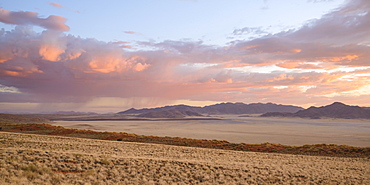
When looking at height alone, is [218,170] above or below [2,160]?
below

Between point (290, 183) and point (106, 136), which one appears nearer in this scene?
point (290, 183)

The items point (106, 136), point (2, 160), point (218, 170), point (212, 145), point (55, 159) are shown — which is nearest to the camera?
point (2, 160)

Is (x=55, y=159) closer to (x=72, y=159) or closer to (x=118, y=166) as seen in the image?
(x=72, y=159)

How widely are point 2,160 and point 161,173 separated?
7.22 metres

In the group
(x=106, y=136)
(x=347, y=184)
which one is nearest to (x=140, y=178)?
(x=347, y=184)

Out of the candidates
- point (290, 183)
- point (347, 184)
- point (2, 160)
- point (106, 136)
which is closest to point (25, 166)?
point (2, 160)

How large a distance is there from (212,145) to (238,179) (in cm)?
2174

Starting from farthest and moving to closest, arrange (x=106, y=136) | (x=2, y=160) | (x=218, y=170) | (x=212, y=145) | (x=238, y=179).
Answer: (x=106, y=136) → (x=212, y=145) → (x=218, y=170) → (x=238, y=179) → (x=2, y=160)

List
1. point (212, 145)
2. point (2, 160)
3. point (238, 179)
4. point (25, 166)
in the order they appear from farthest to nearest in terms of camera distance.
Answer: point (212, 145) → point (238, 179) → point (2, 160) → point (25, 166)

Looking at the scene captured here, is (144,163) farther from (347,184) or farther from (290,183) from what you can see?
(347,184)

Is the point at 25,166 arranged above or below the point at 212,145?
above

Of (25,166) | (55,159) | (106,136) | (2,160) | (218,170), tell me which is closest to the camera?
(25,166)

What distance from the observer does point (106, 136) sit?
4116 centimetres

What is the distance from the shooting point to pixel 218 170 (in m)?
14.2
